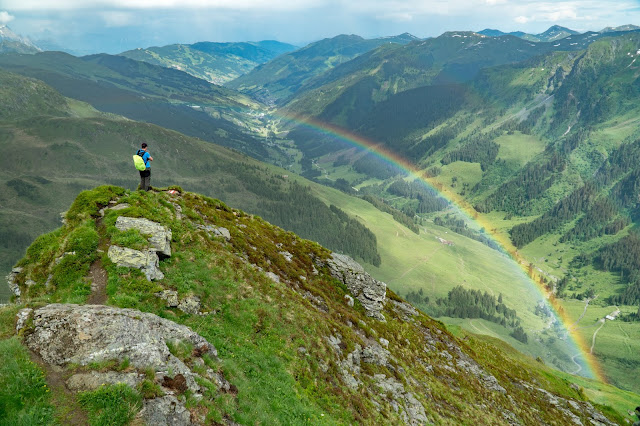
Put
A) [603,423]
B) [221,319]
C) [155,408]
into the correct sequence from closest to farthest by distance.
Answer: [155,408] < [221,319] < [603,423]

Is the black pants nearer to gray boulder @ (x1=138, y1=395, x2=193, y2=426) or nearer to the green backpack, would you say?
the green backpack

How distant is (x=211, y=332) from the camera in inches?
935

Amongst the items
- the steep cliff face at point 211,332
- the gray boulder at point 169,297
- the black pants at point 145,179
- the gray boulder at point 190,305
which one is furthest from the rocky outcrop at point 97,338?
the black pants at point 145,179

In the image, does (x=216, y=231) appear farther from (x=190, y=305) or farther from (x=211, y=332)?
(x=211, y=332)

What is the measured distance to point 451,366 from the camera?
168ft

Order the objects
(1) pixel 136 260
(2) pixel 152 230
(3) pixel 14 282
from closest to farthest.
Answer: (1) pixel 136 260 < (3) pixel 14 282 < (2) pixel 152 230

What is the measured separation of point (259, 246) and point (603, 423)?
259ft

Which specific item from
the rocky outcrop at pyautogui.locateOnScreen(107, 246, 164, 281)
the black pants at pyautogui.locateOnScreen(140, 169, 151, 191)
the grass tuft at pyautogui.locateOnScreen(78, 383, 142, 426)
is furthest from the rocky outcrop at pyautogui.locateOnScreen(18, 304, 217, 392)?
the black pants at pyautogui.locateOnScreen(140, 169, 151, 191)

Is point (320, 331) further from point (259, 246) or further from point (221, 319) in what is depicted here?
point (259, 246)

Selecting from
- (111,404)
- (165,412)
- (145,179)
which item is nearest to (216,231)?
(145,179)

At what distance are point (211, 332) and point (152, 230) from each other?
11.4m

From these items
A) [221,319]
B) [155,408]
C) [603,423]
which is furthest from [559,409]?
[155,408]

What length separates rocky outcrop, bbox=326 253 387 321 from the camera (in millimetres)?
51787

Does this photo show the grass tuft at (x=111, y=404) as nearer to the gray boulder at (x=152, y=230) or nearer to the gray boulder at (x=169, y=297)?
the gray boulder at (x=169, y=297)
